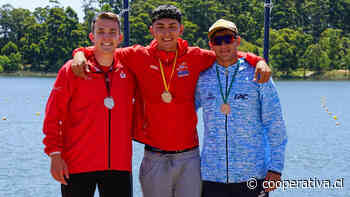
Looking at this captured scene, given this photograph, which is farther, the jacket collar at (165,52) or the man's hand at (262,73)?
the jacket collar at (165,52)

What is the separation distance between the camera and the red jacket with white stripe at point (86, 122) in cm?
358

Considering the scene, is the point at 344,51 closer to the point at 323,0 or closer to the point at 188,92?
the point at 323,0

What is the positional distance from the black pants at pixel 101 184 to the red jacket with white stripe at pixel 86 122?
5cm

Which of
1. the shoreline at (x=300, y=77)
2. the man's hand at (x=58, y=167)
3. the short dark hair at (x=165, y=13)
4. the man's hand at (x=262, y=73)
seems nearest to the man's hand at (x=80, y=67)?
the man's hand at (x=58, y=167)

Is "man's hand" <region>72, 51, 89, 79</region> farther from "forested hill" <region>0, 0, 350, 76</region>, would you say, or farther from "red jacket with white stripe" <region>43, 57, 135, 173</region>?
"forested hill" <region>0, 0, 350, 76</region>

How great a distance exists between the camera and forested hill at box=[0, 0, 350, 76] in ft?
223

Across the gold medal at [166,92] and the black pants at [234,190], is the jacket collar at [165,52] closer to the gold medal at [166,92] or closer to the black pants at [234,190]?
the gold medal at [166,92]

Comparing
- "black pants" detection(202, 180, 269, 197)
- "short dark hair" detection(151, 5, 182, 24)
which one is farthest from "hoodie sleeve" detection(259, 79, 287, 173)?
"short dark hair" detection(151, 5, 182, 24)

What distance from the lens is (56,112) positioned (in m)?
3.57

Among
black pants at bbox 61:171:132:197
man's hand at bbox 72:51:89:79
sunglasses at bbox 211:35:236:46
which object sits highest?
sunglasses at bbox 211:35:236:46

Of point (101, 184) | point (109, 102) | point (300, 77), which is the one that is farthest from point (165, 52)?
point (300, 77)

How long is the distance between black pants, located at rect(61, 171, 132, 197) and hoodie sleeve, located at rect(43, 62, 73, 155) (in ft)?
0.96

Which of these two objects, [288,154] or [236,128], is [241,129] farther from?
[288,154]

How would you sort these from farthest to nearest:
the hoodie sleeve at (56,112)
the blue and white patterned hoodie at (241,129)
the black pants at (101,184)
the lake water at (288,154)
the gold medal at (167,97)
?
1. the lake water at (288,154)
2. the gold medal at (167,97)
3. the blue and white patterned hoodie at (241,129)
4. the black pants at (101,184)
5. the hoodie sleeve at (56,112)
